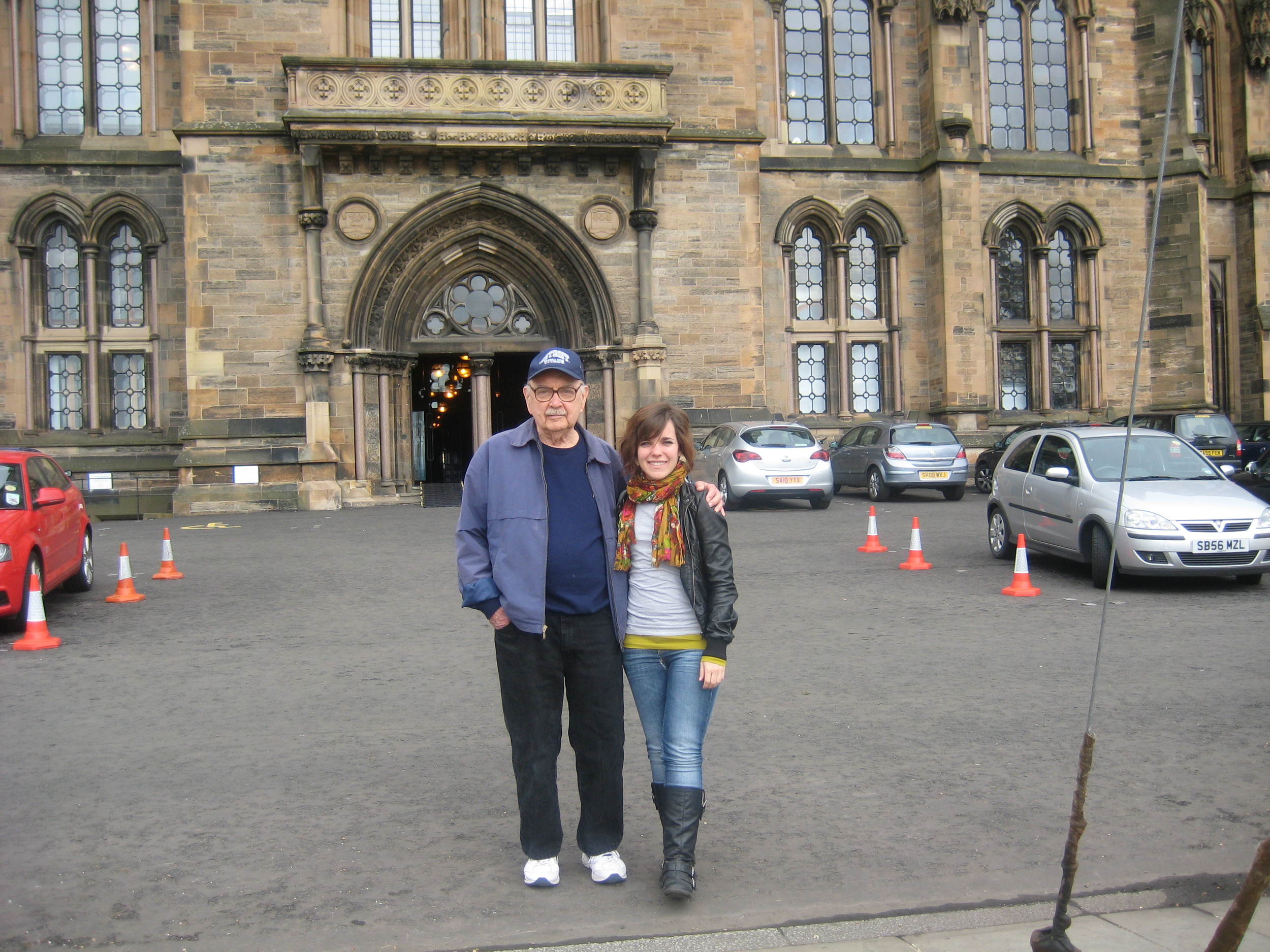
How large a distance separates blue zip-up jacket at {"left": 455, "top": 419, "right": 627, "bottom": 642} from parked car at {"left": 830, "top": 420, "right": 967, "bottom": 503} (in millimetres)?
16356

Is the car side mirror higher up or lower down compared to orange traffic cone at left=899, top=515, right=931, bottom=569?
higher up

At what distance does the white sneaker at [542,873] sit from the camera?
3768 mm

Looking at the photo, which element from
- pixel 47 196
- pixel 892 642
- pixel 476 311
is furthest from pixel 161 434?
pixel 892 642

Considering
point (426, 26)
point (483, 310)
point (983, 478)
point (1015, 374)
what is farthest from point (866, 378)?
point (426, 26)

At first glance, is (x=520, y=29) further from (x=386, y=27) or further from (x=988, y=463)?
(x=988, y=463)

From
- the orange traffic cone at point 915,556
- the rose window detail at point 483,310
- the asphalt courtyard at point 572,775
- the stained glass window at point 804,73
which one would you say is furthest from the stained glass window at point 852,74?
the asphalt courtyard at point 572,775

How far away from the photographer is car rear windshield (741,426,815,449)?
1866 centimetres

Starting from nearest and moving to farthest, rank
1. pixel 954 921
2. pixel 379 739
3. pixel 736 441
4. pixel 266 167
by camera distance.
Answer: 1. pixel 954 921
2. pixel 379 739
3. pixel 736 441
4. pixel 266 167

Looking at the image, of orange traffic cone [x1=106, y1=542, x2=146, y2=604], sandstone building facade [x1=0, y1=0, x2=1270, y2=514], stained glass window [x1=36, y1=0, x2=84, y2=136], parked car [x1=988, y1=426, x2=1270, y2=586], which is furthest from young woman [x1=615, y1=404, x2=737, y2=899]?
stained glass window [x1=36, y1=0, x2=84, y2=136]

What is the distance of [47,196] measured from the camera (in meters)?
23.2

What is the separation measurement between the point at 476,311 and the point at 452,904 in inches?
797

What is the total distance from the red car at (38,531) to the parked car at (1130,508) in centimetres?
866

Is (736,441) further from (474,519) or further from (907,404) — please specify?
(474,519)

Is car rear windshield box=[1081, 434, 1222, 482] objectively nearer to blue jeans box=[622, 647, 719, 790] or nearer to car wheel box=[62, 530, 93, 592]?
blue jeans box=[622, 647, 719, 790]
